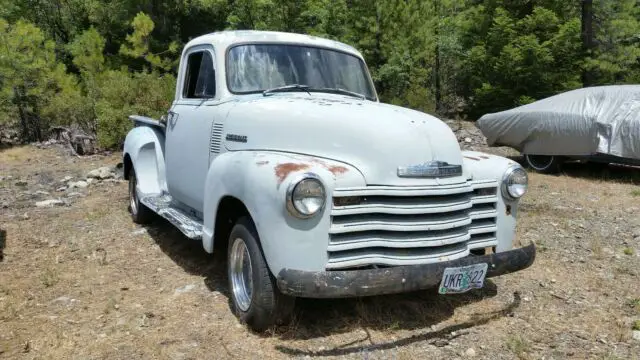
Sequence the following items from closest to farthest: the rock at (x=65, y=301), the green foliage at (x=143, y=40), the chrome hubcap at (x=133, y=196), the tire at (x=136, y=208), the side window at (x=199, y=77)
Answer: the rock at (x=65, y=301) → the side window at (x=199, y=77) → the tire at (x=136, y=208) → the chrome hubcap at (x=133, y=196) → the green foliage at (x=143, y=40)

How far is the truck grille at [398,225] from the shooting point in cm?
313

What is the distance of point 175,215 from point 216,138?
3.69ft

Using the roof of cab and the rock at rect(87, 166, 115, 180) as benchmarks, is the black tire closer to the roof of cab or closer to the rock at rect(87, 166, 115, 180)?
the roof of cab

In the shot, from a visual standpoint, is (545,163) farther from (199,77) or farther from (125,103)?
(125,103)

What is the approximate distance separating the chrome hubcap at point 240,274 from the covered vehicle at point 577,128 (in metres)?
8.38

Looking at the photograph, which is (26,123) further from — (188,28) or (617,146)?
(617,146)

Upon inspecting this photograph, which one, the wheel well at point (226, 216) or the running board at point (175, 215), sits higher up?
the wheel well at point (226, 216)

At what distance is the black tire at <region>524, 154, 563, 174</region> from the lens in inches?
417

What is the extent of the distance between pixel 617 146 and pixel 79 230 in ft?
30.4

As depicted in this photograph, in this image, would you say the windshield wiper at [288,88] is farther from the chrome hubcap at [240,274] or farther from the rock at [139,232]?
the rock at [139,232]

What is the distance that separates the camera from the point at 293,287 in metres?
3.00

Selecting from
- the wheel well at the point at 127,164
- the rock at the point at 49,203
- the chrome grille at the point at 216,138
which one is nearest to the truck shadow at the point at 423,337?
the chrome grille at the point at 216,138

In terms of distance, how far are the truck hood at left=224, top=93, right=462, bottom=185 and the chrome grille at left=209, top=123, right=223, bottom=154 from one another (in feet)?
0.62

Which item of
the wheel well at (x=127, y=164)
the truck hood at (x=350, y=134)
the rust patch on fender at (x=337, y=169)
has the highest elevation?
the truck hood at (x=350, y=134)
